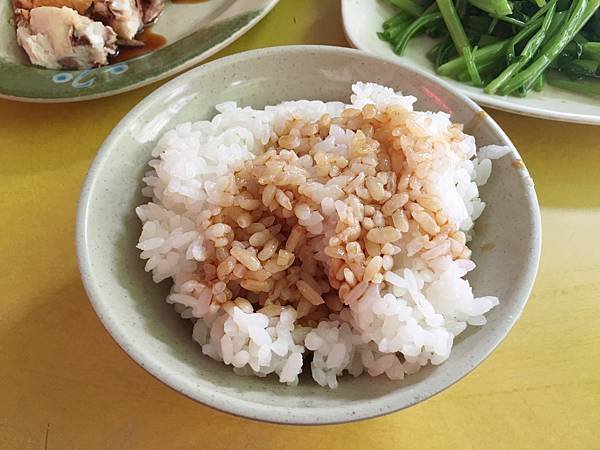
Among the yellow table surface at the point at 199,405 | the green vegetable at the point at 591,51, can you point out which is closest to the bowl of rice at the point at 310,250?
the yellow table surface at the point at 199,405

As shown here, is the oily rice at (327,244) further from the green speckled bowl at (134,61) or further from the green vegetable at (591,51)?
the green vegetable at (591,51)

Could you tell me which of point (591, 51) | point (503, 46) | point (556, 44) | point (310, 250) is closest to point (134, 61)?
point (310, 250)

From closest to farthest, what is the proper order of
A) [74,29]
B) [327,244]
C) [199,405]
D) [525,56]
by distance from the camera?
[327,244] → [199,405] → [525,56] → [74,29]

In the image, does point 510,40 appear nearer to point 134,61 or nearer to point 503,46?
point 503,46

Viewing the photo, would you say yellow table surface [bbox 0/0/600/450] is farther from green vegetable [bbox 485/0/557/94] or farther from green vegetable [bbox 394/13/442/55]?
green vegetable [bbox 394/13/442/55]

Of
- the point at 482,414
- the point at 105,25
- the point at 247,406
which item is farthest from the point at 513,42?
the point at 247,406

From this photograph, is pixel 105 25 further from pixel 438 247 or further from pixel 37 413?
pixel 438 247
